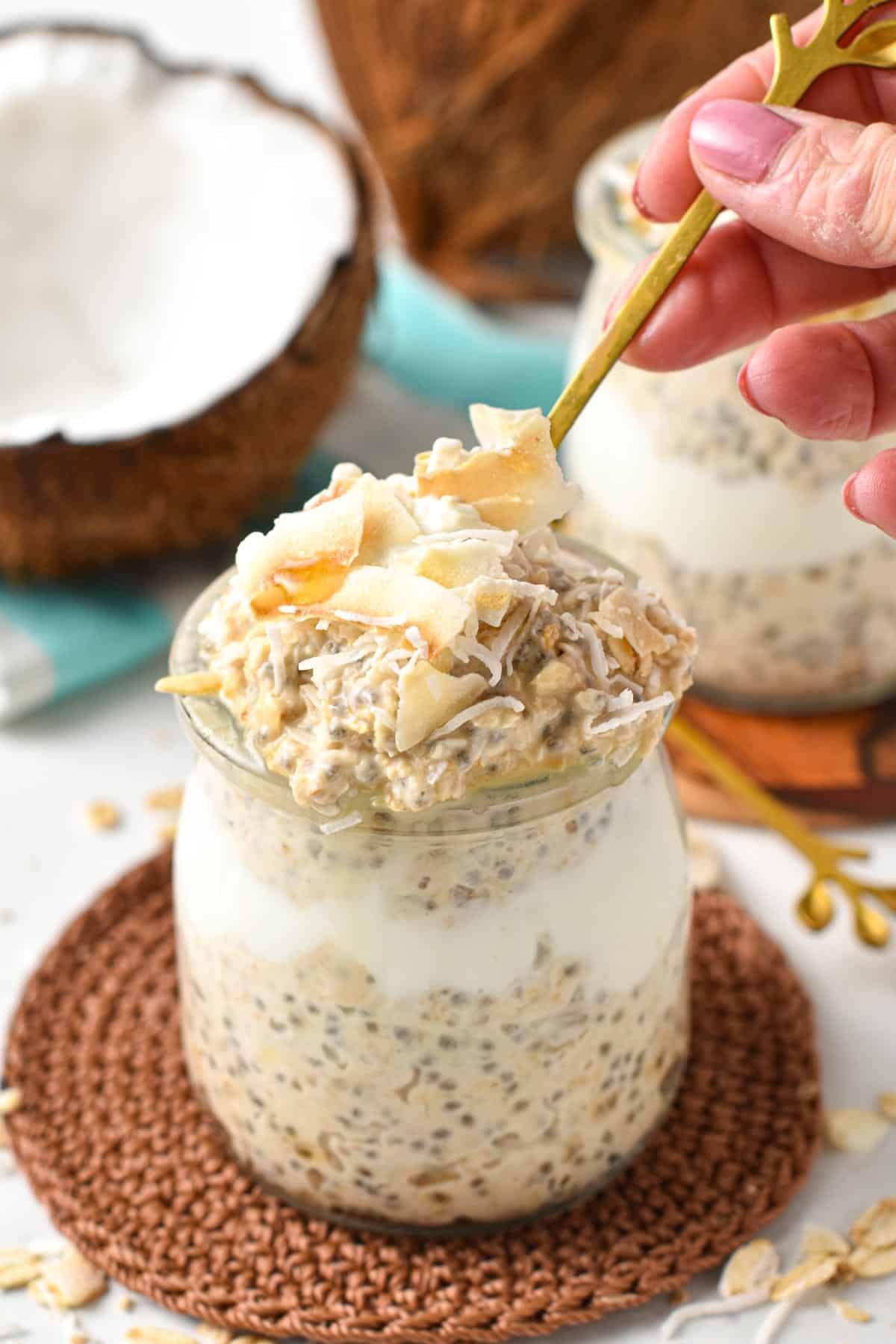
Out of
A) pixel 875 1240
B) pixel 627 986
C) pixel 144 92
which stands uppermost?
pixel 144 92

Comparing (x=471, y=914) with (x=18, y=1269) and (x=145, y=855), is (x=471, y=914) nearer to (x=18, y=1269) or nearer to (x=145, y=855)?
(x=18, y=1269)

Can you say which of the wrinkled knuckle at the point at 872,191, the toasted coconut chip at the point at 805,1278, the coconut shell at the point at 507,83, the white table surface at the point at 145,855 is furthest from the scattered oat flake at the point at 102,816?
the coconut shell at the point at 507,83

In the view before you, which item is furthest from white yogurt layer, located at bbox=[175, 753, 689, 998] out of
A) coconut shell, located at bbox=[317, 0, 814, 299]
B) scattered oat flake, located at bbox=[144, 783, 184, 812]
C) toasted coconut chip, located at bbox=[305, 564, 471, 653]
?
coconut shell, located at bbox=[317, 0, 814, 299]

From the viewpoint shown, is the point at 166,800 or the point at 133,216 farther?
the point at 133,216

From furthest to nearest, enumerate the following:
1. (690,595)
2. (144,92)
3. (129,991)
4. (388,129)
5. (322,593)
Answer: (388,129) → (144,92) → (690,595) → (129,991) → (322,593)

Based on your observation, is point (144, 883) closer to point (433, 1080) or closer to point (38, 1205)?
point (38, 1205)

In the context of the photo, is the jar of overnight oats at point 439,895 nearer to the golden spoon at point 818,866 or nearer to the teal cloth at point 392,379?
the golden spoon at point 818,866

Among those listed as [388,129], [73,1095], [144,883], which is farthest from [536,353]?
[73,1095]

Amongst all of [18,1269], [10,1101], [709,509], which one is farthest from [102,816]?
[709,509]
